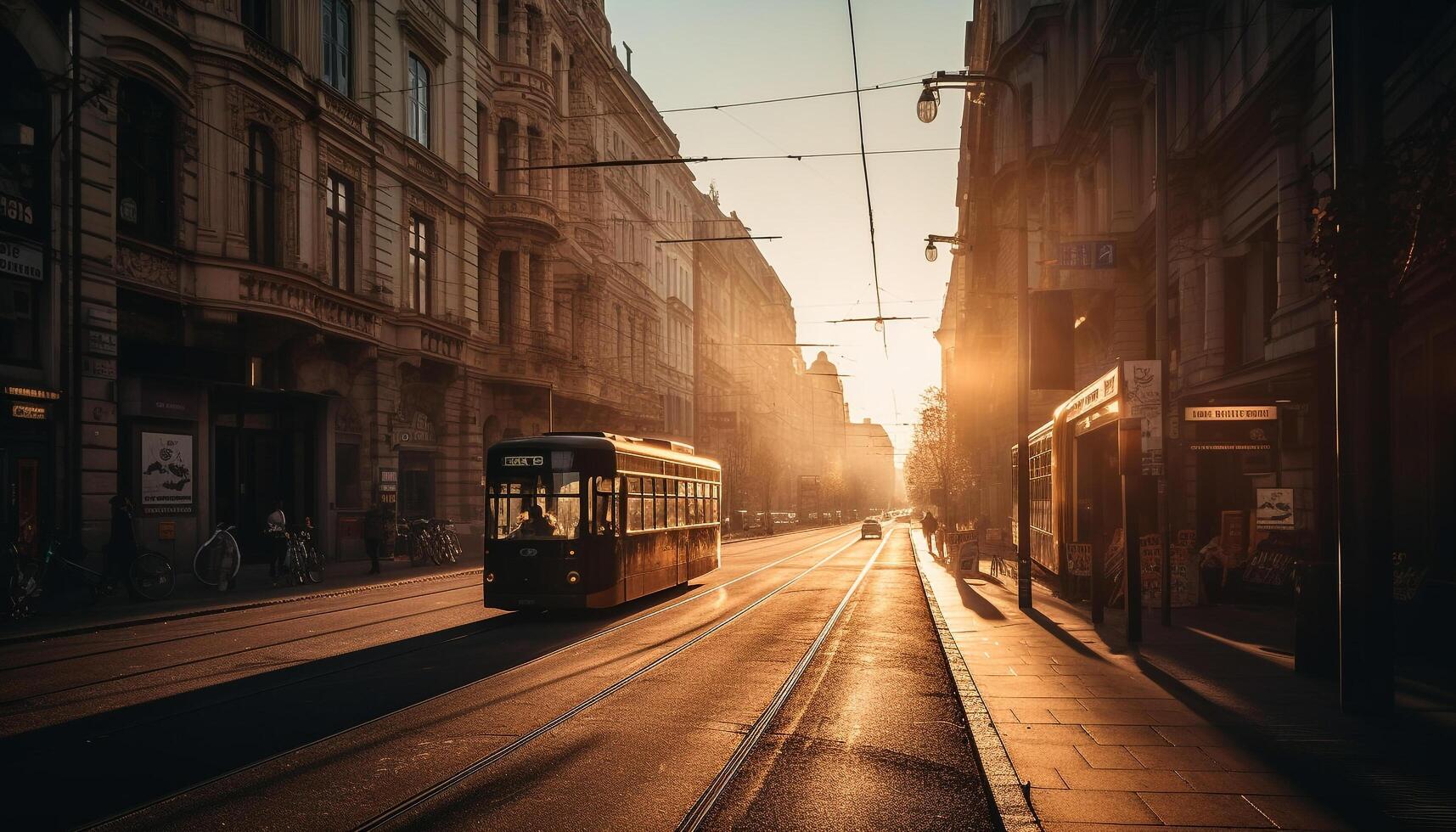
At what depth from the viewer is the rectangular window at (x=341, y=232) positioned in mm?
30000

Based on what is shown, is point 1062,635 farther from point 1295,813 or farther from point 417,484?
point 417,484

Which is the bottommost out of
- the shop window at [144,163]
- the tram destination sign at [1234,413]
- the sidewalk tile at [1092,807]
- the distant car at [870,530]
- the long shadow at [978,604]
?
the distant car at [870,530]

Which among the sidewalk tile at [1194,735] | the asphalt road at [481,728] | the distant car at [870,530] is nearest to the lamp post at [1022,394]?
the asphalt road at [481,728]

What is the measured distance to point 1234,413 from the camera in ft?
59.3

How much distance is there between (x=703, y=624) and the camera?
55.2 ft

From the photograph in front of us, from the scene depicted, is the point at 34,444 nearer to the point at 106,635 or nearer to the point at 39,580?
the point at 39,580

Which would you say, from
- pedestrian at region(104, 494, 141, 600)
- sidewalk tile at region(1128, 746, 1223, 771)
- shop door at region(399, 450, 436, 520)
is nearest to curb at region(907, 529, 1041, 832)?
sidewalk tile at region(1128, 746, 1223, 771)

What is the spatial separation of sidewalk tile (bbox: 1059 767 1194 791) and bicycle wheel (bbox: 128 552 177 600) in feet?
56.2

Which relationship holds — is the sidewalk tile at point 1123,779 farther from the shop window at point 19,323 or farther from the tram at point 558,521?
the shop window at point 19,323

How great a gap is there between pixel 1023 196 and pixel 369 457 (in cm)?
1993

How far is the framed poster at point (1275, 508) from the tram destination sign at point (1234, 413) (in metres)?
1.18

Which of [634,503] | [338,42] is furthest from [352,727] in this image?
[338,42]

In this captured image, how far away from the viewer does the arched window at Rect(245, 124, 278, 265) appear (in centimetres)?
2600

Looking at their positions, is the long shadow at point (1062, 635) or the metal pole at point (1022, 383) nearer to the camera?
the long shadow at point (1062, 635)
